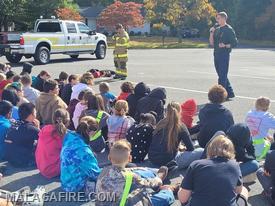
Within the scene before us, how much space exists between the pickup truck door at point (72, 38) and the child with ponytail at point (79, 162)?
62.6ft

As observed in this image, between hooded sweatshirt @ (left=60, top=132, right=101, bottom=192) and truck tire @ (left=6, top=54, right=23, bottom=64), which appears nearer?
hooded sweatshirt @ (left=60, top=132, right=101, bottom=192)

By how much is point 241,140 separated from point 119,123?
2.50 metres

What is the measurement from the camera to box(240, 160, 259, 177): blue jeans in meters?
6.62

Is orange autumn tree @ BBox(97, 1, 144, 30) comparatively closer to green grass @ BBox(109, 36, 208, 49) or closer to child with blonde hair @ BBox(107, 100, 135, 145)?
green grass @ BBox(109, 36, 208, 49)

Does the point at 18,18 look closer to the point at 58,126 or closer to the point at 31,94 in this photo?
the point at 31,94

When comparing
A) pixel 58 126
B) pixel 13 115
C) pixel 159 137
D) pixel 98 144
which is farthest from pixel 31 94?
pixel 159 137

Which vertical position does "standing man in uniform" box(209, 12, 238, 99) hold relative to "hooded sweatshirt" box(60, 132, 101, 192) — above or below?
above

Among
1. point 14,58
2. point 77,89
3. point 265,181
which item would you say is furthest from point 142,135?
point 14,58

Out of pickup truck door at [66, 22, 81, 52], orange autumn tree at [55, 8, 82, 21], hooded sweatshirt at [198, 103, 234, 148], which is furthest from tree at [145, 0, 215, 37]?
hooded sweatshirt at [198, 103, 234, 148]

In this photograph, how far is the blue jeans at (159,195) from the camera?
5.59m

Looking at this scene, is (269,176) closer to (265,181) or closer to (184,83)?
Answer: (265,181)

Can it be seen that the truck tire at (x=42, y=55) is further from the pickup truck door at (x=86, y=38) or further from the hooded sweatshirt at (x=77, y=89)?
the hooded sweatshirt at (x=77, y=89)

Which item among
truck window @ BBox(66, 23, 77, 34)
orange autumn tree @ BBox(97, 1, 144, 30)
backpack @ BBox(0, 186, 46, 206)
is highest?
orange autumn tree @ BBox(97, 1, 144, 30)

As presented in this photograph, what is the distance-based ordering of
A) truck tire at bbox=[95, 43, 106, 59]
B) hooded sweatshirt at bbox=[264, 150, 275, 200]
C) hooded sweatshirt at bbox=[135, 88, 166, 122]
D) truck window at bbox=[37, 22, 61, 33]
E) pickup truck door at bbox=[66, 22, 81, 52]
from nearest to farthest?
hooded sweatshirt at bbox=[264, 150, 275, 200] < hooded sweatshirt at bbox=[135, 88, 166, 122] < truck window at bbox=[37, 22, 61, 33] < pickup truck door at bbox=[66, 22, 81, 52] < truck tire at bbox=[95, 43, 106, 59]
